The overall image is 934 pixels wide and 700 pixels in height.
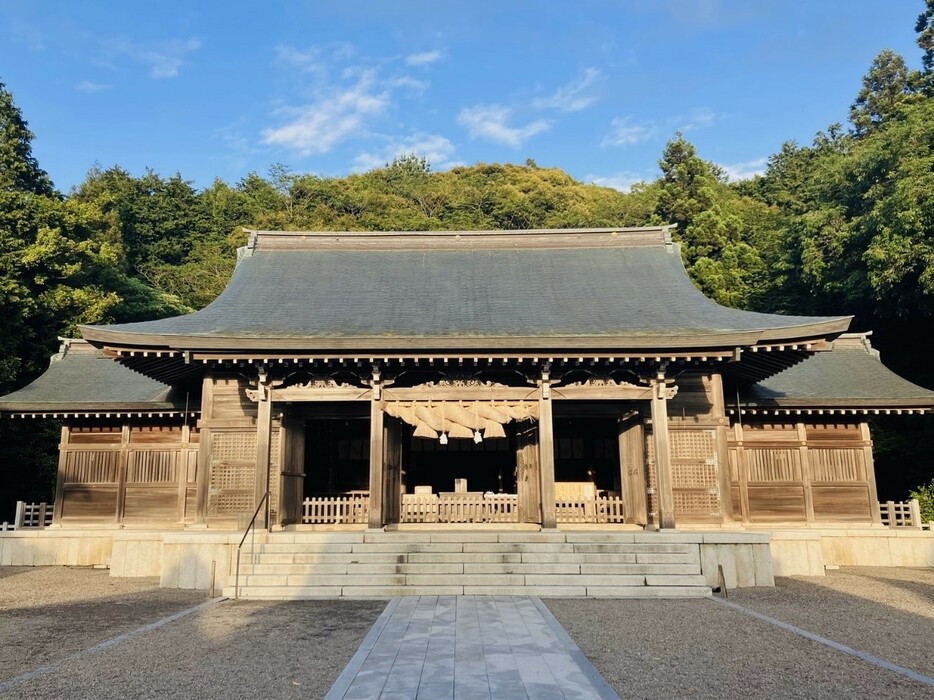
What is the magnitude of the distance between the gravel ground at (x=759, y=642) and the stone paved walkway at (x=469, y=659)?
38 centimetres

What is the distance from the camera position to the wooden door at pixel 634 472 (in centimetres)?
1433

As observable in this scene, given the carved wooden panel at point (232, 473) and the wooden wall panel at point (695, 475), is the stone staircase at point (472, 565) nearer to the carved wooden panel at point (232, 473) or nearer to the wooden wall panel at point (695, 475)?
the carved wooden panel at point (232, 473)

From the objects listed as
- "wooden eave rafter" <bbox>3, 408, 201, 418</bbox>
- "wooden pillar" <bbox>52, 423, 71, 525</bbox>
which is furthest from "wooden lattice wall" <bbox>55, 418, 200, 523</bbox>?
"wooden eave rafter" <bbox>3, 408, 201, 418</bbox>

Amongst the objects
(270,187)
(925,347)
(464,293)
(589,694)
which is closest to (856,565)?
(464,293)

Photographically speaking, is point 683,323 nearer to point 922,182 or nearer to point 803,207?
point 922,182

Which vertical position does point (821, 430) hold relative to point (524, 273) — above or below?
below

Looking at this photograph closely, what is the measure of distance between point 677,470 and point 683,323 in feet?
11.6

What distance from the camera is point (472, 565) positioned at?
1123cm

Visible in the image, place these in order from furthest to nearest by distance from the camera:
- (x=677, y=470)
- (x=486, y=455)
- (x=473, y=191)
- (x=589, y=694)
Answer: (x=473, y=191), (x=486, y=455), (x=677, y=470), (x=589, y=694)

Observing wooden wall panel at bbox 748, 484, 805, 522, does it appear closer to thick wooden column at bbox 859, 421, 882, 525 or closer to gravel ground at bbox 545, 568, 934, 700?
thick wooden column at bbox 859, 421, 882, 525

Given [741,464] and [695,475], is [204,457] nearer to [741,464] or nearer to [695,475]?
[695,475]

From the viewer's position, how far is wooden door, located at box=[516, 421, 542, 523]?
1495cm

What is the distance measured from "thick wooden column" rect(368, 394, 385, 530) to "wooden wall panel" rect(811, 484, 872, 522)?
473 inches

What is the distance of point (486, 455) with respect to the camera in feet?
65.3
